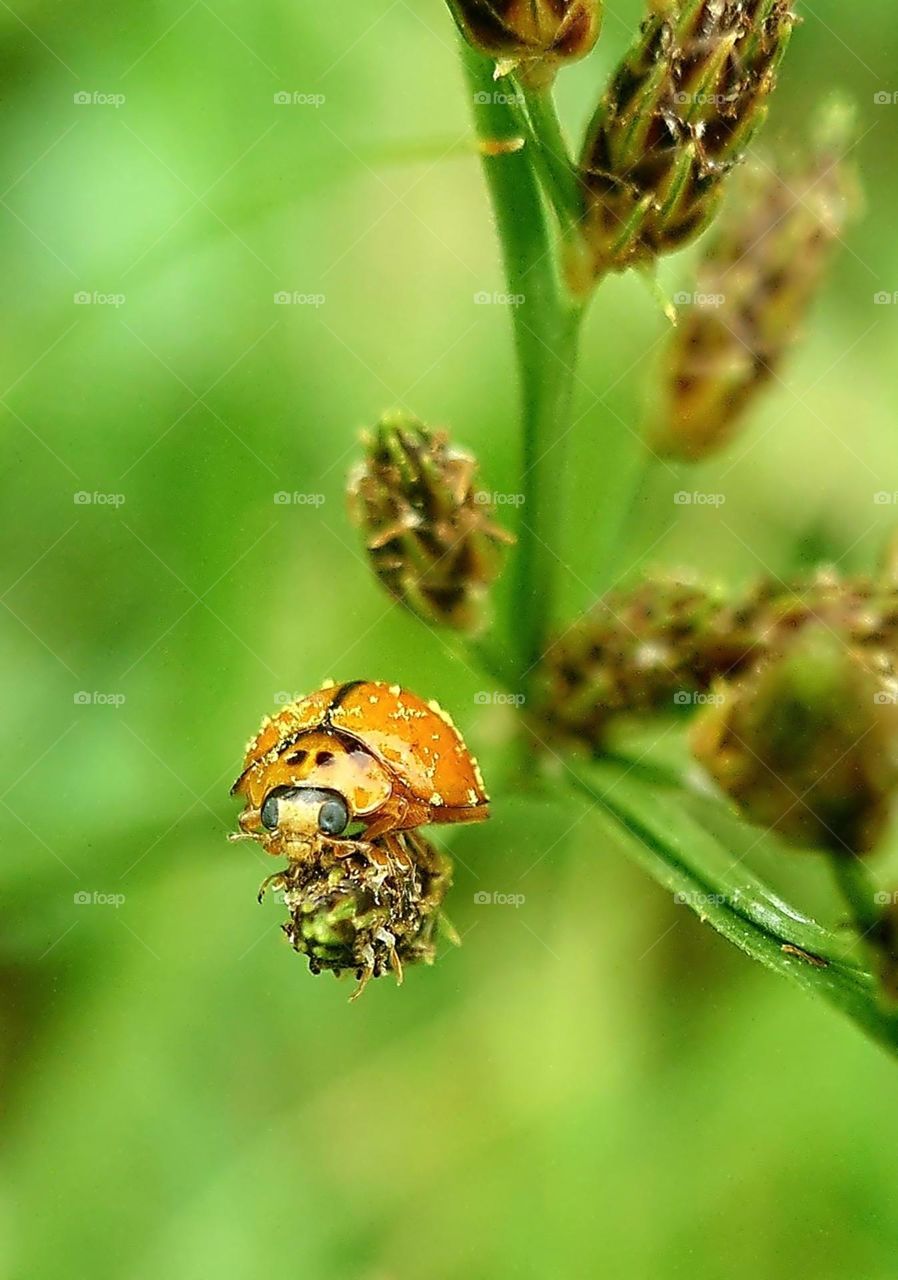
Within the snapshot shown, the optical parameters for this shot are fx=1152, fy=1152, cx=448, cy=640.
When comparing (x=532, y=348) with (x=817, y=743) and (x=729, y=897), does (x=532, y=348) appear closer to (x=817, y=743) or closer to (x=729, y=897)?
(x=817, y=743)

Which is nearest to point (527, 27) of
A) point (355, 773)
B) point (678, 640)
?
point (678, 640)

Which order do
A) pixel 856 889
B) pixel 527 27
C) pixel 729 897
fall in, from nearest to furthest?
pixel 527 27, pixel 856 889, pixel 729 897

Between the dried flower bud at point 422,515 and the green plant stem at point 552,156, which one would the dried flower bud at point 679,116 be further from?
the dried flower bud at point 422,515

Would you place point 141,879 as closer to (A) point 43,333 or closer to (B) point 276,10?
(A) point 43,333

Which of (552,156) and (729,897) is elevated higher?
(552,156)

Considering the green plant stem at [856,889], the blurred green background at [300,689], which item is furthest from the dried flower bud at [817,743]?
the blurred green background at [300,689]

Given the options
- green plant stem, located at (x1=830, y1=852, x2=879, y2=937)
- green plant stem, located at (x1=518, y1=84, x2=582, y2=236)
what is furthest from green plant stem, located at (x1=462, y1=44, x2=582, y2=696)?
green plant stem, located at (x1=830, y1=852, x2=879, y2=937)
